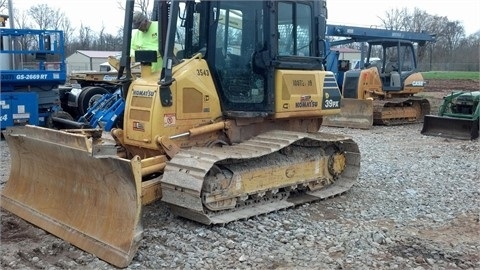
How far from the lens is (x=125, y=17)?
6027 mm

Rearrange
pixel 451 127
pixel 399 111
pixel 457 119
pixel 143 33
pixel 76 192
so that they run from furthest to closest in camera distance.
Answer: pixel 399 111
pixel 451 127
pixel 457 119
pixel 143 33
pixel 76 192

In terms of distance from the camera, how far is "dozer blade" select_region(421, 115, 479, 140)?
11.6 metres

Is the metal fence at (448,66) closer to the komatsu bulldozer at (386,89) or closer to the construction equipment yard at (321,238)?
the komatsu bulldozer at (386,89)

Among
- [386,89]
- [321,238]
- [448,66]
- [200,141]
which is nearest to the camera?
[321,238]

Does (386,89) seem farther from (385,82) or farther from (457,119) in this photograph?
(457,119)

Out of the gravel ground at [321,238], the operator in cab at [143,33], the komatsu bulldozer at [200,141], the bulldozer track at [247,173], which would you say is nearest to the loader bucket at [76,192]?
the komatsu bulldozer at [200,141]

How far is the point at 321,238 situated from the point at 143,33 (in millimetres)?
3321

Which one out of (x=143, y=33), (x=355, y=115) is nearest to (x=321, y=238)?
(x=143, y=33)

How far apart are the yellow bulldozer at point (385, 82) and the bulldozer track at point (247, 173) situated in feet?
24.5

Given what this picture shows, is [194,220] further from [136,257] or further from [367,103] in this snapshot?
[367,103]

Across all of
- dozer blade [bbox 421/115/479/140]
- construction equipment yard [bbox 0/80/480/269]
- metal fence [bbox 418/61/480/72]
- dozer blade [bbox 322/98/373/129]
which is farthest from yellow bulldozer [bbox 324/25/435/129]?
metal fence [bbox 418/61/480/72]

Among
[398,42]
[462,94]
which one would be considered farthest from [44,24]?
[462,94]

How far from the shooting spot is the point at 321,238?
199 inches

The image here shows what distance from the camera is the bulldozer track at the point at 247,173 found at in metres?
5.02
